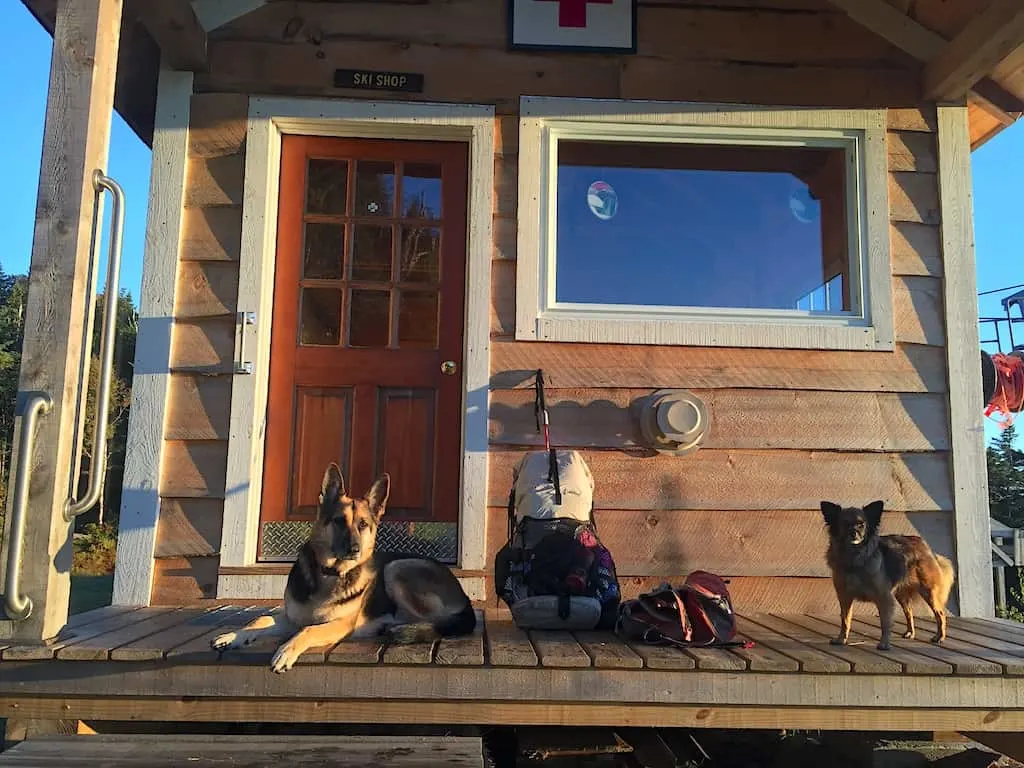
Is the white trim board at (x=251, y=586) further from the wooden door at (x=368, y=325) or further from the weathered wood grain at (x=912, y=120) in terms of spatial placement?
the weathered wood grain at (x=912, y=120)

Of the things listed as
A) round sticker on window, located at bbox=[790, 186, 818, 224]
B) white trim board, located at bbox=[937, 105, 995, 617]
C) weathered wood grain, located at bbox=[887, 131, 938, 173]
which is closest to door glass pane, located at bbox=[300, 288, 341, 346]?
round sticker on window, located at bbox=[790, 186, 818, 224]

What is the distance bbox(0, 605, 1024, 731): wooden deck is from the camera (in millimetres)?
2316

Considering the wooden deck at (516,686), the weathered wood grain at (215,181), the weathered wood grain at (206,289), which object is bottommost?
the wooden deck at (516,686)

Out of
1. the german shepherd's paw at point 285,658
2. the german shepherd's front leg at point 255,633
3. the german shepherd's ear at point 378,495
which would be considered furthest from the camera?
the german shepherd's ear at point 378,495

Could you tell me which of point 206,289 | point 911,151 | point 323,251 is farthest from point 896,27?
point 206,289

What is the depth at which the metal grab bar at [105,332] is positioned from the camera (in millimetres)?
2416

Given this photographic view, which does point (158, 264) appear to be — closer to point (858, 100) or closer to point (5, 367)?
point (858, 100)

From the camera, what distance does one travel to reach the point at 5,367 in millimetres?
11367

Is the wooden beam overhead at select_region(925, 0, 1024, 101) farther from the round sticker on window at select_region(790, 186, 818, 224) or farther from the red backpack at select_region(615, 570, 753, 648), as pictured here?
the red backpack at select_region(615, 570, 753, 648)

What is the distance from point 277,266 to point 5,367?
9836 millimetres

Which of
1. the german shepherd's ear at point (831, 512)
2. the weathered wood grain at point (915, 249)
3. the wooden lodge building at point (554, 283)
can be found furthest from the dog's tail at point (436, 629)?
the weathered wood grain at point (915, 249)

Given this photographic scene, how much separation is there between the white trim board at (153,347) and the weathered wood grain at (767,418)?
1511 mm

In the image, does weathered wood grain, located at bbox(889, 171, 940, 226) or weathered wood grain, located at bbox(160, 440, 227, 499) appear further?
weathered wood grain, located at bbox(889, 171, 940, 226)

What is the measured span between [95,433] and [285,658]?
94 cm
